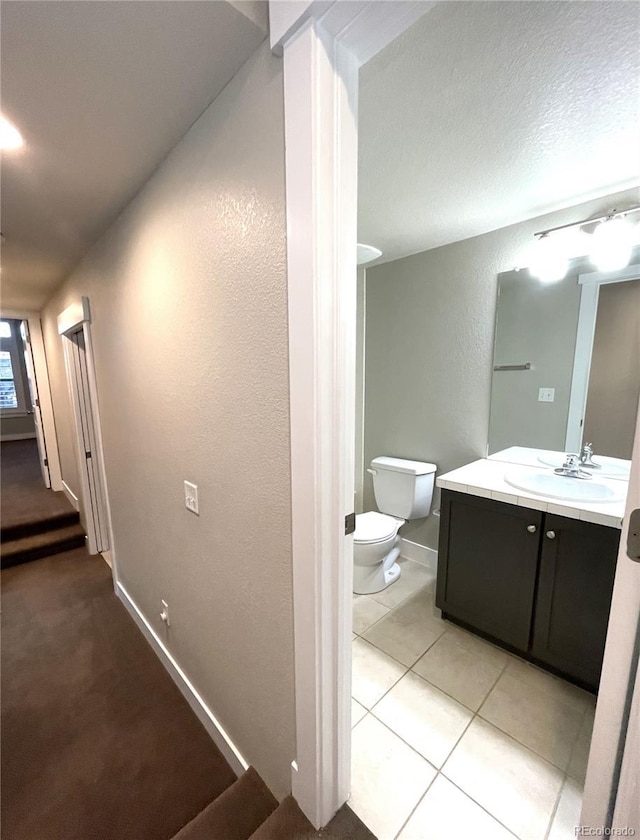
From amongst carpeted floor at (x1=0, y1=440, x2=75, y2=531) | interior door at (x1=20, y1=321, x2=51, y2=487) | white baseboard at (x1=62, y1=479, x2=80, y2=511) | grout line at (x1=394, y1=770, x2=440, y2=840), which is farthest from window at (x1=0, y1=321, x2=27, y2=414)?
grout line at (x1=394, y1=770, x2=440, y2=840)

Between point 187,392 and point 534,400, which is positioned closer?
point 187,392

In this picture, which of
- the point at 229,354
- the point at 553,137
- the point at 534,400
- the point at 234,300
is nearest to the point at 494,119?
the point at 553,137

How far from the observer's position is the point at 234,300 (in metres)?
0.97

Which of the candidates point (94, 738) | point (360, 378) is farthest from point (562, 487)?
point (94, 738)

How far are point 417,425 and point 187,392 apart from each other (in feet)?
5.67

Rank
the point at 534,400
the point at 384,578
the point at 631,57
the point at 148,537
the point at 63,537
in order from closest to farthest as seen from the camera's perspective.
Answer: the point at 631,57 < the point at 148,537 < the point at 534,400 < the point at 384,578 < the point at 63,537

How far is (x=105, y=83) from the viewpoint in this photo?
2.84ft

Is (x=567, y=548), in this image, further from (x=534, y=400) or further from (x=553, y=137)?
(x=553, y=137)

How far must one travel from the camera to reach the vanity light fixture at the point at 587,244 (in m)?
1.60

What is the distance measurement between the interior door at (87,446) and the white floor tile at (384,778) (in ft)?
7.84

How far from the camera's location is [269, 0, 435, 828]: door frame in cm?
68

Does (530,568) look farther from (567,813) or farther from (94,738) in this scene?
(94,738)

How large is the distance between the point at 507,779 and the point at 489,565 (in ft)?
2.51

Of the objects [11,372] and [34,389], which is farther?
[11,372]
